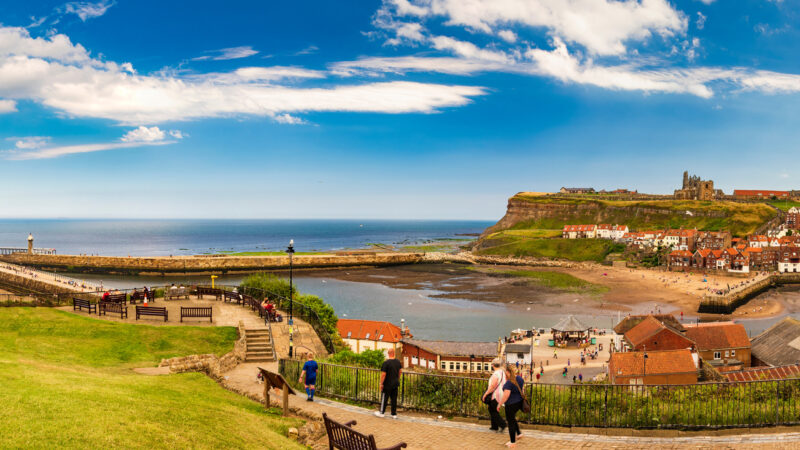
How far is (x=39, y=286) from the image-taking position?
5534 centimetres

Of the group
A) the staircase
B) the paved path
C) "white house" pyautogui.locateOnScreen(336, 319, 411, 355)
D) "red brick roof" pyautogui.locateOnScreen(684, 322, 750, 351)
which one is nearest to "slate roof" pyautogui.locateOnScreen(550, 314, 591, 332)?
"red brick roof" pyautogui.locateOnScreen(684, 322, 750, 351)

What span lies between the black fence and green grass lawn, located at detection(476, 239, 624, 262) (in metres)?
122

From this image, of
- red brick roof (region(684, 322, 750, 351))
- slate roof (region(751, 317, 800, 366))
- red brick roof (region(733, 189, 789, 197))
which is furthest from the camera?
red brick roof (region(733, 189, 789, 197))

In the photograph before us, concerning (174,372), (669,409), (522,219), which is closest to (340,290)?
(174,372)

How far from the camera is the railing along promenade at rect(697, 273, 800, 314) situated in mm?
66812

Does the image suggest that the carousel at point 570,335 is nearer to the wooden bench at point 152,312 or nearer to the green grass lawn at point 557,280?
the green grass lawn at point 557,280

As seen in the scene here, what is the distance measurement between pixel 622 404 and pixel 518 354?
32.0 meters

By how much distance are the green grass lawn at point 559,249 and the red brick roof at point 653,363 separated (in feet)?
315

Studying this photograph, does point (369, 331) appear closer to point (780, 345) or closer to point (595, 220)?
point (780, 345)

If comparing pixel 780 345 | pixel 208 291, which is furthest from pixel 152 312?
pixel 780 345

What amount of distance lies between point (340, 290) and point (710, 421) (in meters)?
71.7

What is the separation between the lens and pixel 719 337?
136ft

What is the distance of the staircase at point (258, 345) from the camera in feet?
62.2

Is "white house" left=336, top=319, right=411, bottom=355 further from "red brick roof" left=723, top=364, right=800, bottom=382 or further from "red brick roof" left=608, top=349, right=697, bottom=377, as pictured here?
"red brick roof" left=723, top=364, right=800, bottom=382
